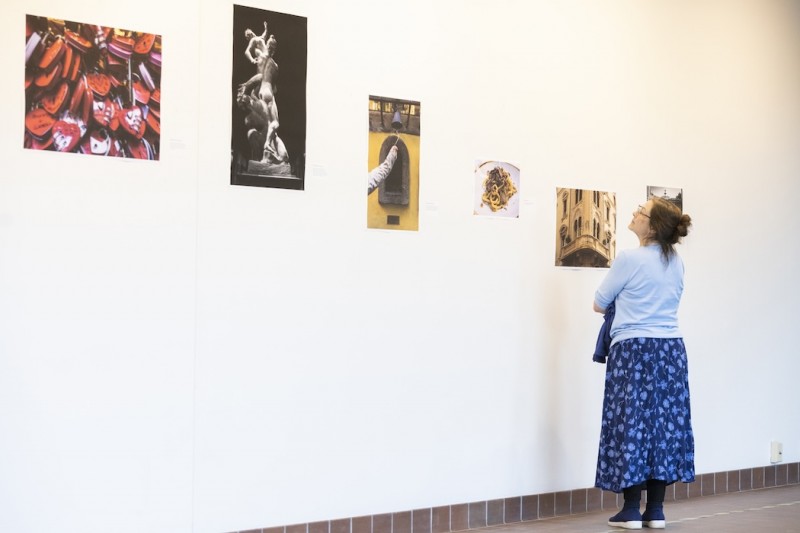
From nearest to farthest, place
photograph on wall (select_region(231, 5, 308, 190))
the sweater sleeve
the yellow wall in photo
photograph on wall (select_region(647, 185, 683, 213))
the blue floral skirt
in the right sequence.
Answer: photograph on wall (select_region(231, 5, 308, 190)) < the yellow wall in photo < the blue floral skirt < the sweater sleeve < photograph on wall (select_region(647, 185, 683, 213))

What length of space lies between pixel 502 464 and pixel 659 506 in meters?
0.91

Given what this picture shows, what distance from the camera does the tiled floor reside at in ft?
19.8

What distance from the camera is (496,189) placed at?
6227mm

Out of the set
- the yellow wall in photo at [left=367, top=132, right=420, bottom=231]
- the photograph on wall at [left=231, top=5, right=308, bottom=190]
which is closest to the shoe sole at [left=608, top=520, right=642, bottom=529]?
the yellow wall in photo at [left=367, top=132, right=420, bottom=231]

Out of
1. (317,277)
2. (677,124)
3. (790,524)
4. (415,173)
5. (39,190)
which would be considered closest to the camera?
(39,190)

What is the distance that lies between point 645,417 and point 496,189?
1.53 metres

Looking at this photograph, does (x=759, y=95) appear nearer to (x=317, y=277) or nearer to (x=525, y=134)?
(x=525, y=134)

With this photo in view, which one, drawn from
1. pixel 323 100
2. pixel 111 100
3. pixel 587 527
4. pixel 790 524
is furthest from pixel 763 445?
pixel 111 100

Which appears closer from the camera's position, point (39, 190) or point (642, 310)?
point (39, 190)

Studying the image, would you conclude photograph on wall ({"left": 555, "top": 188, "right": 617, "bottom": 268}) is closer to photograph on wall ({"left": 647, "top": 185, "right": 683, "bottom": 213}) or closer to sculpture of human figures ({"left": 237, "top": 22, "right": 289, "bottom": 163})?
photograph on wall ({"left": 647, "top": 185, "right": 683, "bottom": 213})

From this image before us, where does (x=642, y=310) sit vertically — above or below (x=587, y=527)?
above

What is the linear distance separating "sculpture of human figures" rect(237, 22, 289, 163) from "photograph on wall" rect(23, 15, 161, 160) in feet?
1.65

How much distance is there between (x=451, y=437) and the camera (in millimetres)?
6004

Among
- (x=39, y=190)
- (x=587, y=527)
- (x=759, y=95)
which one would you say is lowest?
(x=587, y=527)
